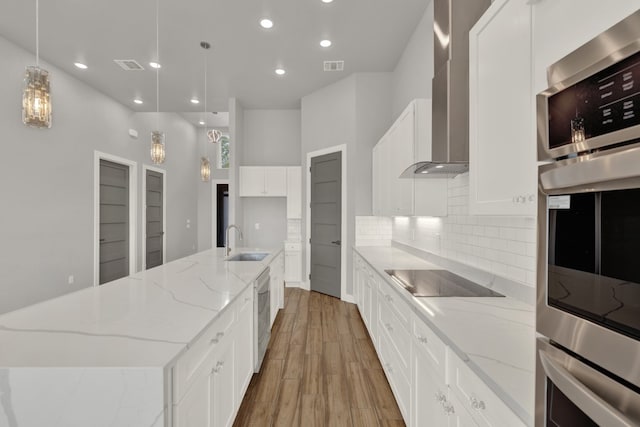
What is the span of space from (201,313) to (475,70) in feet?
5.99

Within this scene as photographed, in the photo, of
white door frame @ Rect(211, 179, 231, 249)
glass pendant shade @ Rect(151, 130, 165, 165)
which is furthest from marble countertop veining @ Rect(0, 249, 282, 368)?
white door frame @ Rect(211, 179, 231, 249)

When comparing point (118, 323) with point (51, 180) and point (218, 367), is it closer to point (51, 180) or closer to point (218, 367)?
point (218, 367)

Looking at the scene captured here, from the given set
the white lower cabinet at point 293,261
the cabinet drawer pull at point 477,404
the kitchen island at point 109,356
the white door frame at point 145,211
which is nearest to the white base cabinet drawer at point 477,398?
the cabinet drawer pull at point 477,404

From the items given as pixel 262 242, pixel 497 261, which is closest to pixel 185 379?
pixel 497 261

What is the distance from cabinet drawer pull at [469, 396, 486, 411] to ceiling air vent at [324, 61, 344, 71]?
14.3 ft

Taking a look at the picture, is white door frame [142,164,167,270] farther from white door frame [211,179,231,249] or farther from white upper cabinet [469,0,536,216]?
white upper cabinet [469,0,536,216]

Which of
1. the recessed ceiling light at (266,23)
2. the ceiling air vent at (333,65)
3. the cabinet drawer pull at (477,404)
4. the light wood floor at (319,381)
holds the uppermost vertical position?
the ceiling air vent at (333,65)

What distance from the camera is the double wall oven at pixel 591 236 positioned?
48cm

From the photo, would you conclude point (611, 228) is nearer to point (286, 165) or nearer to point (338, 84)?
point (338, 84)

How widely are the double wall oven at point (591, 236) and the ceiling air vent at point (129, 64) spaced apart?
5.18 metres

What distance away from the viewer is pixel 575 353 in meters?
0.59

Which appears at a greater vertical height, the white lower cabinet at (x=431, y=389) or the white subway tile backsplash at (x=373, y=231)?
the white subway tile backsplash at (x=373, y=231)

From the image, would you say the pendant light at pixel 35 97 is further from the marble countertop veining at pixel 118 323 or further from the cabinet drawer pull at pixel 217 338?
the cabinet drawer pull at pixel 217 338

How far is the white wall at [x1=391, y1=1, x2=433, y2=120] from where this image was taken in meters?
3.09
